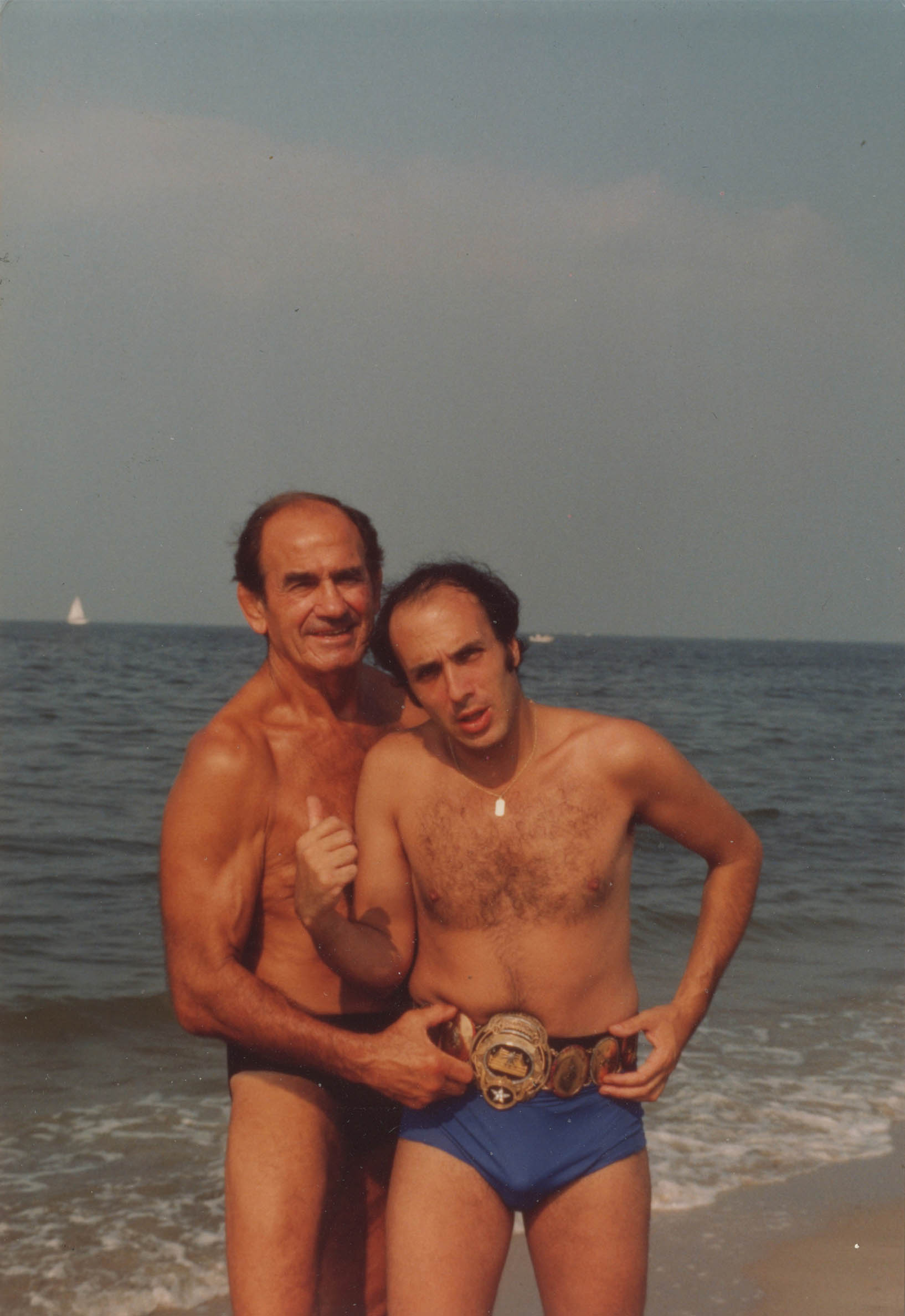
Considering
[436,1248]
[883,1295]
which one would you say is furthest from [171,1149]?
[436,1248]

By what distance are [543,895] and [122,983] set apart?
22.7 ft

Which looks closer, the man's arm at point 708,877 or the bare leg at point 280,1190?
the man's arm at point 708,877

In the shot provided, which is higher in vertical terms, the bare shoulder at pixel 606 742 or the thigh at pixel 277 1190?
the bare shoulder at pixel 606 742

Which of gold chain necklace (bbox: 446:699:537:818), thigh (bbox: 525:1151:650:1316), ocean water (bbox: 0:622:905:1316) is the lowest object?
ocean water (bbox: 0:622:905:1316)

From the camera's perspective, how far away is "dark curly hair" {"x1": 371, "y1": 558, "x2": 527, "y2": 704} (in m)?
3.37

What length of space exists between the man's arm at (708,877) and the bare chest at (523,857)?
0.36ft

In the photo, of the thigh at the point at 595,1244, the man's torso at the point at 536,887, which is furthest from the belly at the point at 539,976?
the thigh at the point at 595,1244

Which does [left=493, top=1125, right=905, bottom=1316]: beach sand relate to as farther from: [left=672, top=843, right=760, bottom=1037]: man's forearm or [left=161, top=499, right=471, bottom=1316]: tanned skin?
[left=672, top=843, right=760, bottom=1037]: man's forearm

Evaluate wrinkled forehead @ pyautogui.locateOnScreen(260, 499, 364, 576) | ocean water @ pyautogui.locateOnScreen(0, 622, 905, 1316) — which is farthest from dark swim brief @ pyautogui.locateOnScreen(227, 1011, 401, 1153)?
ocean water @ pyautogui.locateOnScreen(0, 622, 905, 1316)

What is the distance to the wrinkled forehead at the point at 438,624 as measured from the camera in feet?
10.7

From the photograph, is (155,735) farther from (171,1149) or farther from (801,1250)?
(801,1250)

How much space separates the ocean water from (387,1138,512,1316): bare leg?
8.33ft

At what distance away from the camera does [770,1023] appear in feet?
28.7

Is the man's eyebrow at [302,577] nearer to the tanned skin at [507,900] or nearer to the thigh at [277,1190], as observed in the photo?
the tanned skin at [507,900]
